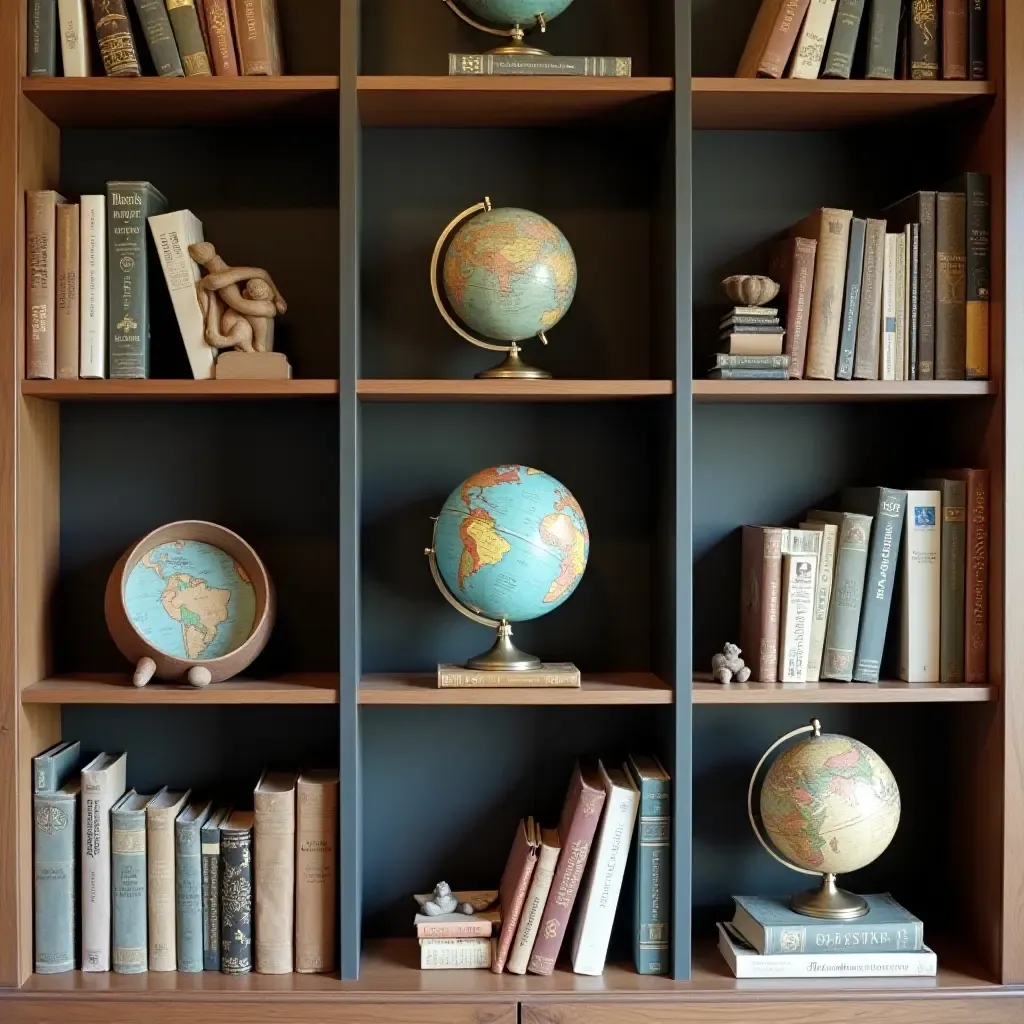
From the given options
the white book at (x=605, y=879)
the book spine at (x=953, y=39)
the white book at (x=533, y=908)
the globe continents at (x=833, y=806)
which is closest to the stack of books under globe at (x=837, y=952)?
the globe continents at (x=833, y=806)

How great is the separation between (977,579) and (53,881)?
5.45 feet

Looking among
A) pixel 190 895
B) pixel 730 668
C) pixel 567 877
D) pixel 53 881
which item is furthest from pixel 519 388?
pixel 53 881

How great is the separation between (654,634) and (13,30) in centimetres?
154

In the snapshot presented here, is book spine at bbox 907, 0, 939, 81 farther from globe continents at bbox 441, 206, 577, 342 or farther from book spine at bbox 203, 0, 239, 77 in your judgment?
book spine at bbox 203, 0, 239, 77

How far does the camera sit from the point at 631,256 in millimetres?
2189

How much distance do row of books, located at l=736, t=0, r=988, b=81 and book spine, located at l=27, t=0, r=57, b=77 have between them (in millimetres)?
1202

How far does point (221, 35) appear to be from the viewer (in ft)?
6.33

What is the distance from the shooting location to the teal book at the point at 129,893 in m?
1.94

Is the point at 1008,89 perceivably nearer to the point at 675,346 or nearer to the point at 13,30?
the point at 675,346

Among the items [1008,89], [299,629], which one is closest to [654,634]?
[299,629]

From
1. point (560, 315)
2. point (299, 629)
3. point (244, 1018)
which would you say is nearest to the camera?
point (244, 1018)

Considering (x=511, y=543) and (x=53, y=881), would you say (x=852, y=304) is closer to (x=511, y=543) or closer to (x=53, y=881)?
(x=511, y=543)

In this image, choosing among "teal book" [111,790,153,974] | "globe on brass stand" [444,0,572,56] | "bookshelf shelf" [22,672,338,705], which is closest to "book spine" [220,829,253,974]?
"teal book" [111,790,153,974]

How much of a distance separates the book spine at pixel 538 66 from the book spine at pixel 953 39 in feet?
1.80
